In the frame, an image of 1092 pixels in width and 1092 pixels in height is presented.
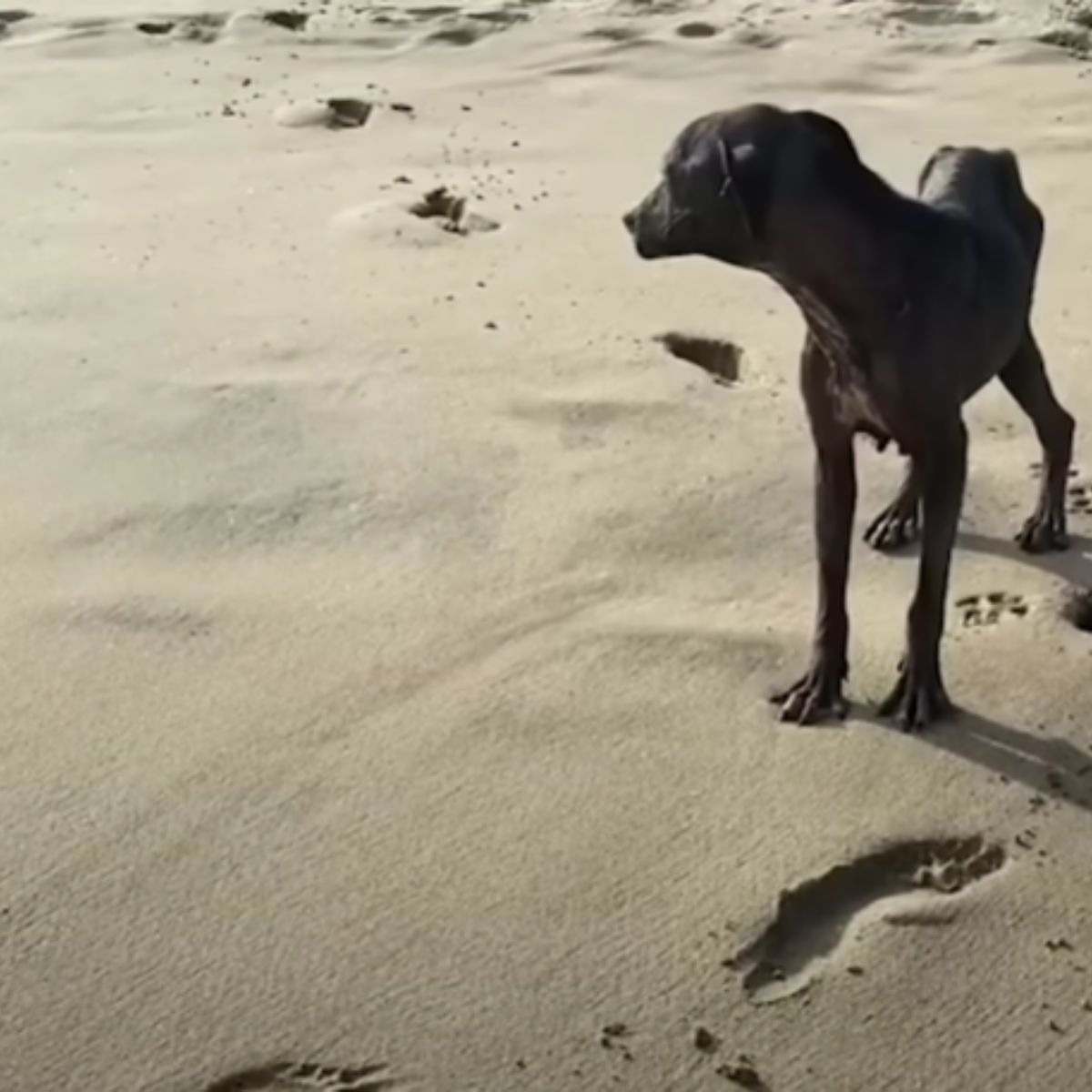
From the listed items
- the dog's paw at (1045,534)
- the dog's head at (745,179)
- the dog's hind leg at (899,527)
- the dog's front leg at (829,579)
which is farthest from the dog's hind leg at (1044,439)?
the dog's head at (745,179)

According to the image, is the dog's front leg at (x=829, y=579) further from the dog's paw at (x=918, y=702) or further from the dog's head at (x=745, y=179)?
the dog's head at (x=745, y=179)

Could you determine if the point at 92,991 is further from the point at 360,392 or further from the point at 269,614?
the point at 360,392

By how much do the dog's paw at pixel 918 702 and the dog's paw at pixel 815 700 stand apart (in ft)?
0.28

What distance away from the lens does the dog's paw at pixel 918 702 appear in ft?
9.89

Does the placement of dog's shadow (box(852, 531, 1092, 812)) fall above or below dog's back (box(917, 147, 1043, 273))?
below

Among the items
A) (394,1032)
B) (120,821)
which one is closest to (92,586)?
(120,821)

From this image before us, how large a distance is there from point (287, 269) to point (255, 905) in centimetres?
230

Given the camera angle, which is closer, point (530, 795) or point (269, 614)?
point (530, 795)

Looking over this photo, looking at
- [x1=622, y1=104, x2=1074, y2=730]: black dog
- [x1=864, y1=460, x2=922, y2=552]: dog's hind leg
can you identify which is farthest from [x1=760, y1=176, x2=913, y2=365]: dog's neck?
[x1=864, y1=460, x2=922, y2=552]: dog's hind leg

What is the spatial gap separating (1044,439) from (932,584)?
60 cm

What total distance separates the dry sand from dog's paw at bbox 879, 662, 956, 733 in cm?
3

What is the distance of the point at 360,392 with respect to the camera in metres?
4.10

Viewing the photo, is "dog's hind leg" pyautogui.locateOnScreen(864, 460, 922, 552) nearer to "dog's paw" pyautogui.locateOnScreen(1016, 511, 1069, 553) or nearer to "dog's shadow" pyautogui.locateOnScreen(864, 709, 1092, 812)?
"dog's paw" pyautogui.locateOnScreen(1016, 511, 1069, 553)

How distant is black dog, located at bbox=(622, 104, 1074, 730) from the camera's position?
2732 mm
